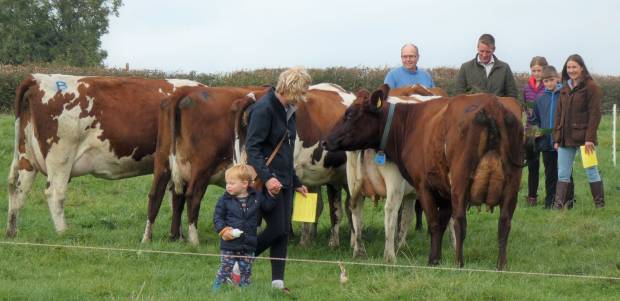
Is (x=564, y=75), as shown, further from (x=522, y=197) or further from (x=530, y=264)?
(x=530, y=264)

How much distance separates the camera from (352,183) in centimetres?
1088

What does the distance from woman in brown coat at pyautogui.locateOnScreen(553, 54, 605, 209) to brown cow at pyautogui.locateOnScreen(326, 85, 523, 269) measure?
12.0 ft

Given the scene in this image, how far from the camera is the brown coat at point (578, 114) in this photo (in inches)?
506

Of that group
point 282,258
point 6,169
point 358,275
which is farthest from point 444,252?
point 6,169

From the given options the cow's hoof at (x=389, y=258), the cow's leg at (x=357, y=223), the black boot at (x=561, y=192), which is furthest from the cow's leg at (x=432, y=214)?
the black boot at (x=561, y=192)

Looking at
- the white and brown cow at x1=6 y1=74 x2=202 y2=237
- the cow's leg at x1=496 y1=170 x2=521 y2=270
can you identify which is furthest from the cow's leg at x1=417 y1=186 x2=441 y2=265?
the white and brown cow at x1=6 y1=74 x2=202 y2=237

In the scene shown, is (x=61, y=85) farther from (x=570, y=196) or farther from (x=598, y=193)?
(x=598, y=193)

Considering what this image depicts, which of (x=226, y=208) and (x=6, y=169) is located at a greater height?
(x=226, y=208)

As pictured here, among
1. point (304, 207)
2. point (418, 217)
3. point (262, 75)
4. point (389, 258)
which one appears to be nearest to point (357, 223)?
point (389, 258)

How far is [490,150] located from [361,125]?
6.06 feet

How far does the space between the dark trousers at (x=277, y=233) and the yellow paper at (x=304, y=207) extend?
176 millimetres

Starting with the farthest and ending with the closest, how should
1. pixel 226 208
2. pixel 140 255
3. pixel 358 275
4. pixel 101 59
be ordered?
pixel 101 59, pixel 140 255, pixel 358 275, pixel 226 208

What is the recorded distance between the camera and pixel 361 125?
10297mm

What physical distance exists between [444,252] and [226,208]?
3844 mm
